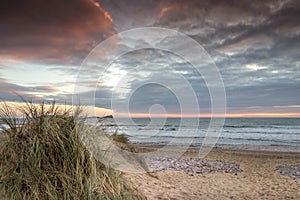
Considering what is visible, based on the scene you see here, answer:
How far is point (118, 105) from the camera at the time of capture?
27.0 feet

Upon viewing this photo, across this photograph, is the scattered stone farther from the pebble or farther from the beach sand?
the pebble

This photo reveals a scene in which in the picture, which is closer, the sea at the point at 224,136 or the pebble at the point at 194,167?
the pebble at the point at 194,167

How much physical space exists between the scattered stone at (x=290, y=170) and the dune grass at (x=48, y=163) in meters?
6.92

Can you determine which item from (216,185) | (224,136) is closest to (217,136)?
(224,136)

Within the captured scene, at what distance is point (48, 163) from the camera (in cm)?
490

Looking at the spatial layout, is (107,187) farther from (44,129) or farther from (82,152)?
(44,129)

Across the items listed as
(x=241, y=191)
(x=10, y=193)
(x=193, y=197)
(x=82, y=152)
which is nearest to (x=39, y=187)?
(x=10, y=193)

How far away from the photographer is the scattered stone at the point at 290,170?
10155mm

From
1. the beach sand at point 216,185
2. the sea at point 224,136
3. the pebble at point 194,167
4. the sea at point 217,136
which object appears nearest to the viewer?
the beach sand at point 216,185

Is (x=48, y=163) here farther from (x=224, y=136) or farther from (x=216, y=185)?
(x=224, y=136)

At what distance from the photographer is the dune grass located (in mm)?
4668

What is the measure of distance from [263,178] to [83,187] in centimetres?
661

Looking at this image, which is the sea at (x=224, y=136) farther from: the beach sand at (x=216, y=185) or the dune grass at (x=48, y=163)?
the beach sand at (x=216, y=185)

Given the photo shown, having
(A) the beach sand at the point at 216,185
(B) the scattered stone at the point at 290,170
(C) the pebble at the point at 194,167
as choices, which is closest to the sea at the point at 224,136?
(C) the pebble at the point at 194,167
